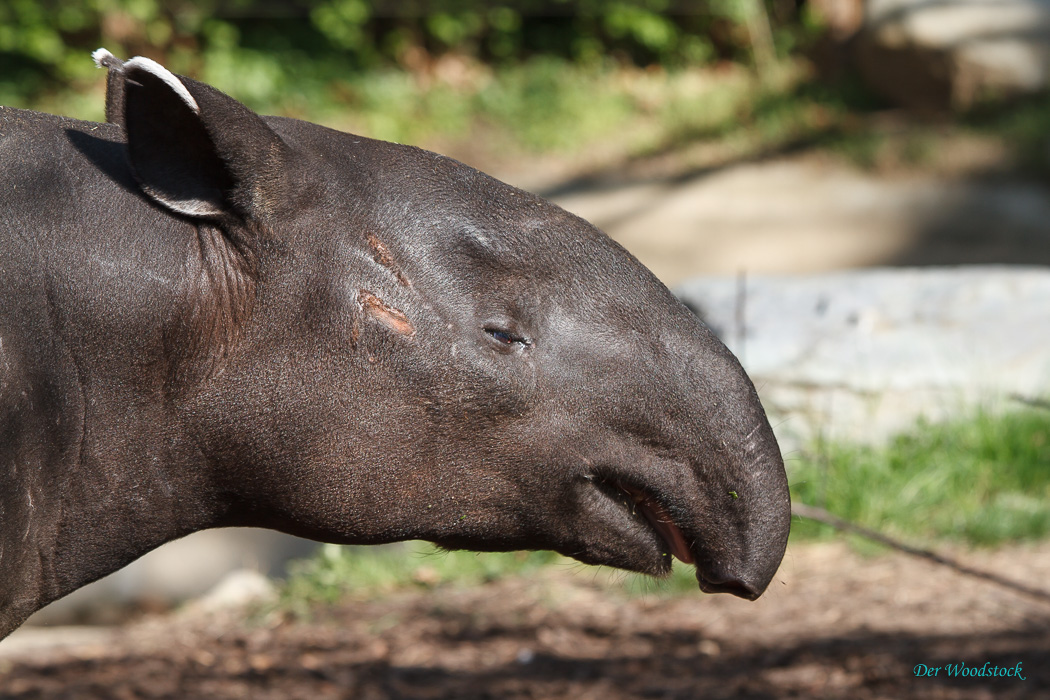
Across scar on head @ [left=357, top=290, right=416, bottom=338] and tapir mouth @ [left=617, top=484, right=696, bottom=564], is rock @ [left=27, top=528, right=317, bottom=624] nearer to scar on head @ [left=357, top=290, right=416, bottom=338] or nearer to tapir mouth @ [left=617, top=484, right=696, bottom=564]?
tapir mouth @ [left=617, top=484, right=696, bottom=564]

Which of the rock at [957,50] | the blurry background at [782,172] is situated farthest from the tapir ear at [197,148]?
the rock at [957,50]

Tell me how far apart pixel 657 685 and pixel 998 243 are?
6741 millimetres

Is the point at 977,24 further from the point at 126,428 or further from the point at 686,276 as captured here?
the point at 126,428

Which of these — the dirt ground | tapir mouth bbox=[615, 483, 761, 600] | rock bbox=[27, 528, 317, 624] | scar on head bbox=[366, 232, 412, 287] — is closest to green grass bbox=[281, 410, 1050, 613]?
the dirt ground

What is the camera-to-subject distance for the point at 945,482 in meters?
5.09

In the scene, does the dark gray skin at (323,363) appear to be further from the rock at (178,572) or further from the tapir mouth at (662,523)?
the rock at (178,572)

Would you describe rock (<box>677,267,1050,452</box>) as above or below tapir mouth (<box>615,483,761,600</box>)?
above

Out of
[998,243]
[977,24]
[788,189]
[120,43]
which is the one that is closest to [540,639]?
[998,243]

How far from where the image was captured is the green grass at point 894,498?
195 inches

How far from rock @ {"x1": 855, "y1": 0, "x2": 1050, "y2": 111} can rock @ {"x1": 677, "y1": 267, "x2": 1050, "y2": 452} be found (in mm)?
6446

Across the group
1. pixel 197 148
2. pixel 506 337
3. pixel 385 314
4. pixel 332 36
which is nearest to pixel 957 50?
pixel 332 36

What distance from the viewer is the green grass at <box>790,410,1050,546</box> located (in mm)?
4883

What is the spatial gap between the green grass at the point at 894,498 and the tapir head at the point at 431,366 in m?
2.61

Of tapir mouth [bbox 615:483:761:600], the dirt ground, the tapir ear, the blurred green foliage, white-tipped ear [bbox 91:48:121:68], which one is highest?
the blurred green foliage
